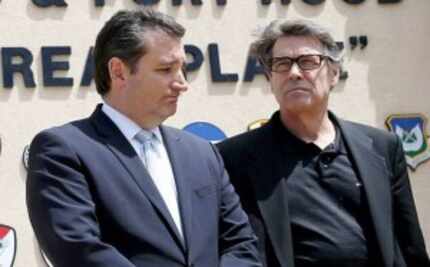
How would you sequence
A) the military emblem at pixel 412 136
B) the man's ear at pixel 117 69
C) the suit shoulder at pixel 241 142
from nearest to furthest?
1. the man's ear at pixel 117 69
2. the suit shoulder at pixel 241 142
3. the military emblem at pixel 412 136

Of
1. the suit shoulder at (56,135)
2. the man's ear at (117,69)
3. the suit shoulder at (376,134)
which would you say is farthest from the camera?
the suit shoulder at (376,134)

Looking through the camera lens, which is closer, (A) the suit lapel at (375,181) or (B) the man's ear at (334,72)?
(A) the suit lapel at (375,181)

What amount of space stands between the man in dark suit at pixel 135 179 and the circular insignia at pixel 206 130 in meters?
3.24

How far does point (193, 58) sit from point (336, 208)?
3277 mm

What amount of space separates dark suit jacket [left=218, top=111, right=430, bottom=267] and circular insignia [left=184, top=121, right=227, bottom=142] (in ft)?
9.65

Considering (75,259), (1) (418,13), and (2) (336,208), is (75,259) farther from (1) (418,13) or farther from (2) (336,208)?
(1) (418,13)

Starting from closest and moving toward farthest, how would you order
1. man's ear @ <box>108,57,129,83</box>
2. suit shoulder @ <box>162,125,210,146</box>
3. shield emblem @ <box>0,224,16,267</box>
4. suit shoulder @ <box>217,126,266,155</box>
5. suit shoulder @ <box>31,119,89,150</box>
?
suit shoulder @ <box>31,119,89,150</box> → man's ear @ <box>108,57,129,83</box> → suit shoulder @ <box>162,125,210,146</box> → suit shoulder @ <box>217,126,266,155</box> → shield emblem @ <box>0,224,16,267</box>

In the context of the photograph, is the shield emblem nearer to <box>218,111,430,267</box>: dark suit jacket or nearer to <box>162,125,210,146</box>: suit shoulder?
<box>218,111,430,267</box>: dark suit jacket

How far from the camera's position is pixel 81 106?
6.59 metres

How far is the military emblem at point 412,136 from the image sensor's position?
22.6 ft

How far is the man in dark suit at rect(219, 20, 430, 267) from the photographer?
3.50 meters

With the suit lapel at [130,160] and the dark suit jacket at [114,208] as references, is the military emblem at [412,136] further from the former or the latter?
the suit lapel at [130,160]

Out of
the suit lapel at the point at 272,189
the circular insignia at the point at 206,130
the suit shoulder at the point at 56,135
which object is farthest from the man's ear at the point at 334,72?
the circular insignia at the point at 206,130

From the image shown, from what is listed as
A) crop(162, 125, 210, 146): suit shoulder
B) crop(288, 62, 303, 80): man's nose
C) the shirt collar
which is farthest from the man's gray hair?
the shirt collar
